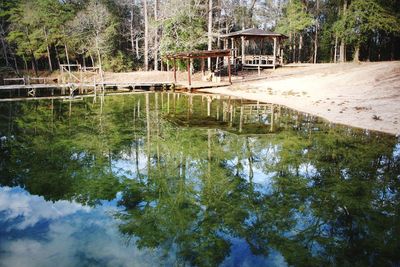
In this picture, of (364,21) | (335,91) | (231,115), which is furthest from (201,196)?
(364,21)

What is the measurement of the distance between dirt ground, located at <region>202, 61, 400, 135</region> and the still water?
1.79 meters

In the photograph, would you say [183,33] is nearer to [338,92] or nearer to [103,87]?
[103,87]

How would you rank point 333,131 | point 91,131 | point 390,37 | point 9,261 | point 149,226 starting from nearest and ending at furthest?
point 9,261
point 149,226
point 333,131
point 91,131
point 390,37

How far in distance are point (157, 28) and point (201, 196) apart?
32.1 m

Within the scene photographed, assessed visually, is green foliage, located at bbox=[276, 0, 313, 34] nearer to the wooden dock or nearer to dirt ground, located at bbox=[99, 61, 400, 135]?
dirt ground, located at bbox=[99, 61, 400, 135]

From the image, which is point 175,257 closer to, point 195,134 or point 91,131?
point 195,134

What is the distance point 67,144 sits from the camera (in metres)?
11.8

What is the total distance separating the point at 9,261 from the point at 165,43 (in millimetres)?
28888

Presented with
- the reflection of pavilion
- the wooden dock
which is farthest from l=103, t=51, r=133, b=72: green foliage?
the reflection of pavilion

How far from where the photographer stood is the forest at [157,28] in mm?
31188

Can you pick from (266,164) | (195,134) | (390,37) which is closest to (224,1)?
(390,37)

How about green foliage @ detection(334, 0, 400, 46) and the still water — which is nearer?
the still water

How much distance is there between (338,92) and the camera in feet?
65.4

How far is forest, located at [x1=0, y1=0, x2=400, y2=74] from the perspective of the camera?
31188 millimetres
